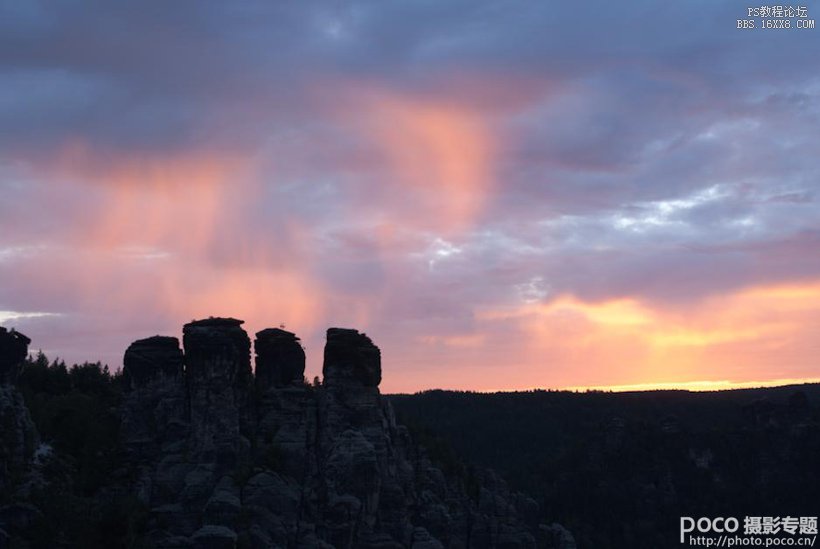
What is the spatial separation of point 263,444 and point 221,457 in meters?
4.45

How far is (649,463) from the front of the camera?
170625mm

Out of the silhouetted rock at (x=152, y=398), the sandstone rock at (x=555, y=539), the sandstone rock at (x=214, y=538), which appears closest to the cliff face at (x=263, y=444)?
the silhouetted rock at (x=152, y=398)

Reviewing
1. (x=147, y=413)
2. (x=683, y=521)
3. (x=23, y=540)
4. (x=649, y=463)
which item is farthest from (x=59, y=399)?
(x=649, y=463)

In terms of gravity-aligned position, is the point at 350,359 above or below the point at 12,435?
above

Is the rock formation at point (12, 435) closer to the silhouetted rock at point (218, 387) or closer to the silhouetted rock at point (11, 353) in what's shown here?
the silhouetted rock at point (11, 353)

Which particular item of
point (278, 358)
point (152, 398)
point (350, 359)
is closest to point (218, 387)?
point (152, 398)

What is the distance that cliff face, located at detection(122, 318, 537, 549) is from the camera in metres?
73.5

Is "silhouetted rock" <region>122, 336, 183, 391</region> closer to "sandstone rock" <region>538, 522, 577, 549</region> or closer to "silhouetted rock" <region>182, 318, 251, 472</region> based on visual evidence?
"silhouetted rock" <region>182, 318, 251, 472</region>

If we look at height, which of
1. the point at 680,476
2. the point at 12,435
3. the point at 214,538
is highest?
the point at 12,435

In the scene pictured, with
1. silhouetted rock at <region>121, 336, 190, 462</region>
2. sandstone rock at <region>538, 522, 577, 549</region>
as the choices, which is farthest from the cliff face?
sandstone rock at <region>538, 522, 577, 549</region>

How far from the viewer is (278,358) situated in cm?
8869

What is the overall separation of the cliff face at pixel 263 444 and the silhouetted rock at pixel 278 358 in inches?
3.2

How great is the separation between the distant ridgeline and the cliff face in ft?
0.33

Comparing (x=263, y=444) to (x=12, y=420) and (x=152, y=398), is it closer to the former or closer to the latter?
(x=152, y=398)
